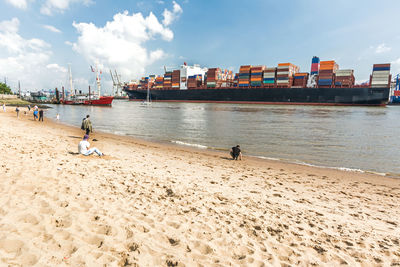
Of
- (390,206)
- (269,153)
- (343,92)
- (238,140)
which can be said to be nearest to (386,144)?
(269,153)

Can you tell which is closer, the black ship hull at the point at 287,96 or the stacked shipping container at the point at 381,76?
the stacked shipping container at the point at 381,76

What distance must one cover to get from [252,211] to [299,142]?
1334cm

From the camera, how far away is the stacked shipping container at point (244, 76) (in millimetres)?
81188

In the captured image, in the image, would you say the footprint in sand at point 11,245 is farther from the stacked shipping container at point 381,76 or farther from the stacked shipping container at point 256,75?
the stacked shipping container at point 381,76

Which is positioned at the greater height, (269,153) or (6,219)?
(6,219)

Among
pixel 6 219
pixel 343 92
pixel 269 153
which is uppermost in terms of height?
pixel 343 92

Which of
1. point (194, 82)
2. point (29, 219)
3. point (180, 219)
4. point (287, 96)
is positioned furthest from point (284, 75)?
point (29, 219)

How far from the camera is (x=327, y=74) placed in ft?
225

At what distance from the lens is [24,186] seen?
5.18 metres

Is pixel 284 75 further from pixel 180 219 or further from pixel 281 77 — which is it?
pixel 180 219

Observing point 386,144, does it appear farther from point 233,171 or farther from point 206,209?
point 206,209

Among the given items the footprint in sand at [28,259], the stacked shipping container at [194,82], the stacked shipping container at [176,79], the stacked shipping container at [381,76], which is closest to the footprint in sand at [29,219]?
the footprint in sand at [28,259]

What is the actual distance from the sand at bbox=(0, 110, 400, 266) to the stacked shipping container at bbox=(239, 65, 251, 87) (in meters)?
78.1

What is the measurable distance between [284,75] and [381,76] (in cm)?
2924
